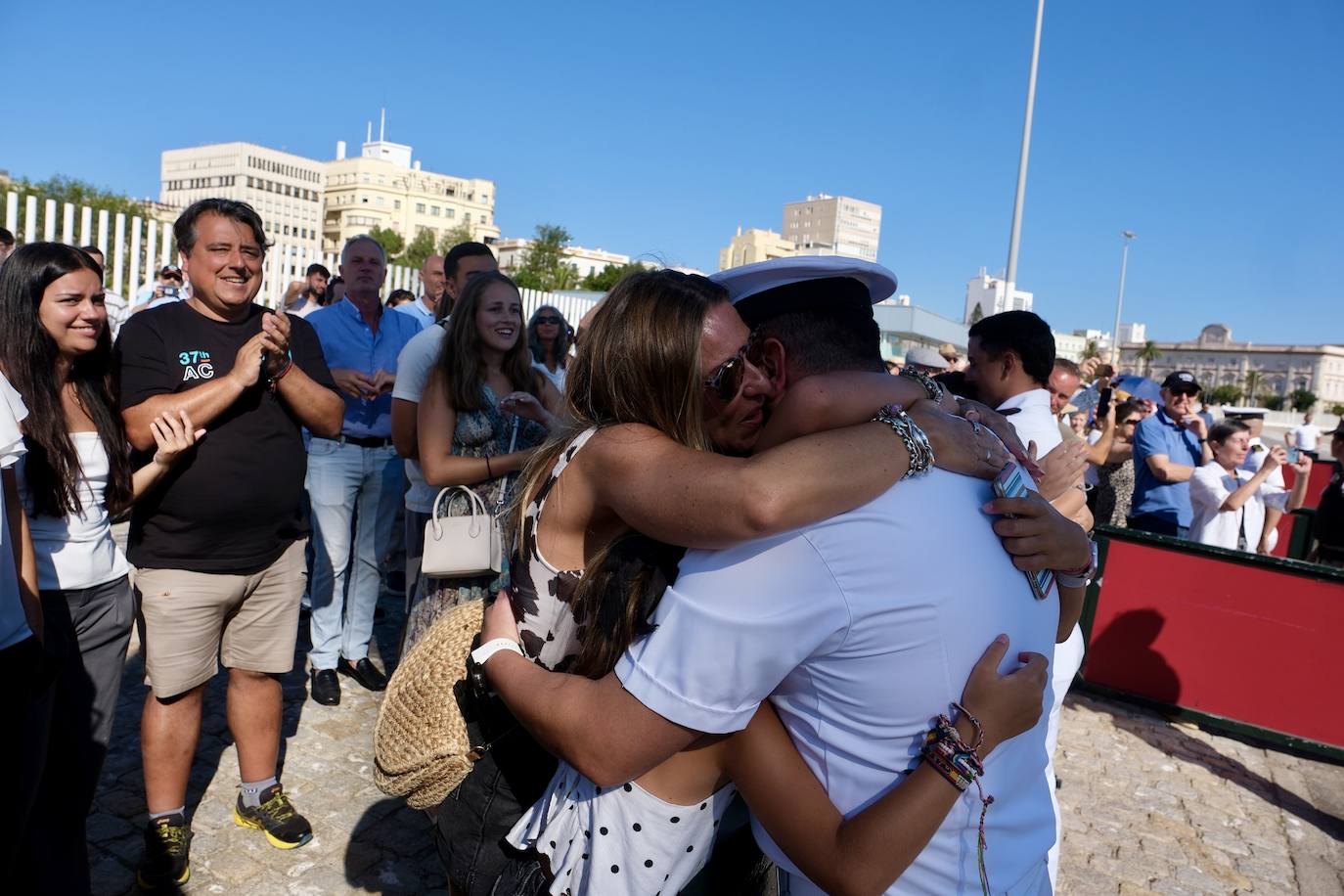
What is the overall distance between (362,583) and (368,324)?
1727 millimetres

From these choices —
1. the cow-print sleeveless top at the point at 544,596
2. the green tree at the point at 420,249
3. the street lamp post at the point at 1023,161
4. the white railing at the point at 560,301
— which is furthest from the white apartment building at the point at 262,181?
the cow-print sleeveless top at the point at 544,596

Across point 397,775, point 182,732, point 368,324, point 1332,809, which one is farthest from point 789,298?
point 1332,809

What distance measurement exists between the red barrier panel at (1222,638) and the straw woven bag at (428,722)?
5.50m

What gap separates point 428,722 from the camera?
74.2 inches

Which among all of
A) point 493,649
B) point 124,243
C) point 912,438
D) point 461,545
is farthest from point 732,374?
point 124,243

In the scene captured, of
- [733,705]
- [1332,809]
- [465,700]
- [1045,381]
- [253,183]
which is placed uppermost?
[253,183]

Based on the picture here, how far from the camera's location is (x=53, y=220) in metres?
12.4

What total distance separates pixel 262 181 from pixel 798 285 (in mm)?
158607

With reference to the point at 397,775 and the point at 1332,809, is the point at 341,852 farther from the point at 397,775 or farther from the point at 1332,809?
the point at 1332,809

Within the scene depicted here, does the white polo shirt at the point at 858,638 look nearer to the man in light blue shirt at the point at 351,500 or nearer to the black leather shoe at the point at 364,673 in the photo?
the man in light blue shirt at the point at 351,500

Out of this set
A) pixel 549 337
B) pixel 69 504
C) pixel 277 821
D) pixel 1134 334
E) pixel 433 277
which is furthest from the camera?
pixel 1134 334

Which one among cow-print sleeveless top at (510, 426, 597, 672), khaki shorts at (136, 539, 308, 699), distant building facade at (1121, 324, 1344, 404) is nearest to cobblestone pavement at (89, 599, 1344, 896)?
khaki shorts at (136, 539, 308, 699)

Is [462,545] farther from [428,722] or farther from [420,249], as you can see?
[420,249]

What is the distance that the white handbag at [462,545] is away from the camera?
314 cm
